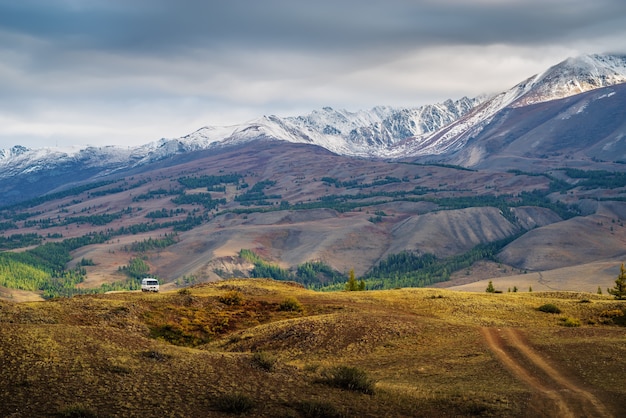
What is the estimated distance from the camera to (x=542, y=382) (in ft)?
109

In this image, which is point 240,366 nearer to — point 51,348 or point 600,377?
point 51,348

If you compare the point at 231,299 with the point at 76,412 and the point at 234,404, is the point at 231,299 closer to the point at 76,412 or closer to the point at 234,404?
the point at 234,404

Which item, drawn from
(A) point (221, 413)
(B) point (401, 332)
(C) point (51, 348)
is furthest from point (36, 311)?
(B) point (401, 332)

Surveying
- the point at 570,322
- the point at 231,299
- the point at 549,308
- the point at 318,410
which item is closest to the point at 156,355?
the point at 318,410

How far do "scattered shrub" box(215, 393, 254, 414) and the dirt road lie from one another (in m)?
12.9

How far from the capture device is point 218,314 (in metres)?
55.2

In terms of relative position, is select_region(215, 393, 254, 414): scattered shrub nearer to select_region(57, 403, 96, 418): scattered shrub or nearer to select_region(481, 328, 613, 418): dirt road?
select_region(57, 403, 96, 418): scattered shrub

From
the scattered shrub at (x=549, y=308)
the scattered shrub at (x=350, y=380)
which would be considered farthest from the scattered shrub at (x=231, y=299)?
the scattered shrub at (x=549, y=308)

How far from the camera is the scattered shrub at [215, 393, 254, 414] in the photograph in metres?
25.4

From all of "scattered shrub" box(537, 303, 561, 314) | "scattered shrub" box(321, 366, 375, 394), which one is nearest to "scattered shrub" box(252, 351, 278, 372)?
"scattered shrub" box(321, 366, 375, 394)

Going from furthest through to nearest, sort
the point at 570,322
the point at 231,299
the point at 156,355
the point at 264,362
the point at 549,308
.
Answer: the point at 231,299 < the point at 549,308 < the point at 570,322 < the point at 156,355 < the point at 264,362

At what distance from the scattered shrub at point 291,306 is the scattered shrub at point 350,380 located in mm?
26896

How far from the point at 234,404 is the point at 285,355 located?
1698 centimetres

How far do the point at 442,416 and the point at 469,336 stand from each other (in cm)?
1983
